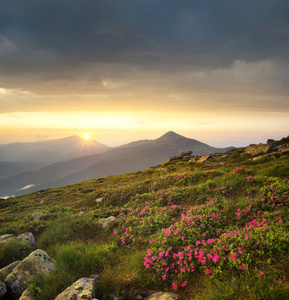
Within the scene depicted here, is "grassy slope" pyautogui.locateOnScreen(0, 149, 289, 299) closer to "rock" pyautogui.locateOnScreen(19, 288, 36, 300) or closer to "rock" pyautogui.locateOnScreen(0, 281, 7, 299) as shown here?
"rock" pyautogui.locateOnScreen(19, 288, 36, 300)

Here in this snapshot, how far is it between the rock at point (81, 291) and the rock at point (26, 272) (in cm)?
156

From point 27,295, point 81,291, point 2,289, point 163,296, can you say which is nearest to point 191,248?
point 163,296

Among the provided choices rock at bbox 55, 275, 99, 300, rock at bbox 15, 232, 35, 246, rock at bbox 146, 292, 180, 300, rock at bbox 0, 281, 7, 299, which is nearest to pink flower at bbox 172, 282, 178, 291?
rock at bbox 146, 292, 180, 300

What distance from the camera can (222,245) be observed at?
620 cm

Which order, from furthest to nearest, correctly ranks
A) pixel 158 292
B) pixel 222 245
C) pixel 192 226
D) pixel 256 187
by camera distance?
pixel 256 187, pixel 192 226, pixel 222 245, pixel 158 292

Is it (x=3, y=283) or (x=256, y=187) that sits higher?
(x=256, y=187)

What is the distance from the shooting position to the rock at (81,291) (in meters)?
5.38

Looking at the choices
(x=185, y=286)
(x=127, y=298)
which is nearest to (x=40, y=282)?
(x=127, y=298)

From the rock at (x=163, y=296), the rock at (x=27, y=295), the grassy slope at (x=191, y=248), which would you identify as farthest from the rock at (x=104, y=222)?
the rock at (x=163, y=296)

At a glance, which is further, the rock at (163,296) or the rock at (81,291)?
the rock at (81,291)

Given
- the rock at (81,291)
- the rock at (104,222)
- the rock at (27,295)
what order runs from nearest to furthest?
the rock at (81,291) → the rock at (27,295) → the rock at (104,222)

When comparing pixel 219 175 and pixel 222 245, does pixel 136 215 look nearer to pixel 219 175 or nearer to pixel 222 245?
pixel 222 245

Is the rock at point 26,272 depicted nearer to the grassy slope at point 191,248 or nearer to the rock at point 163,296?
the grassy slope at point 191,248

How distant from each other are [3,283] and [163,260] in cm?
550
